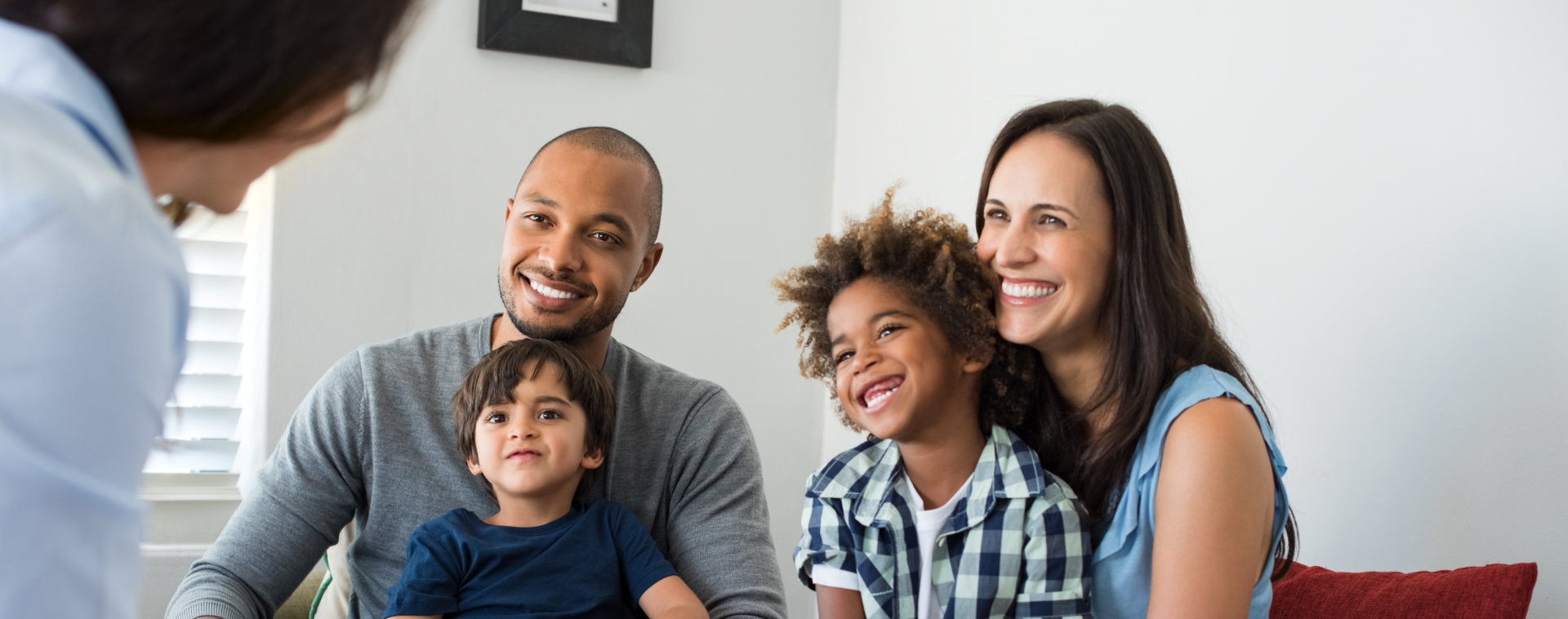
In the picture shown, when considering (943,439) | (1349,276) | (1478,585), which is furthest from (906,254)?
(1478,585)

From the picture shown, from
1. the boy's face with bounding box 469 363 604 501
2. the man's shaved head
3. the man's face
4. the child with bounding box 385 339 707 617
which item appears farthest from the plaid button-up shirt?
the man's shaved head

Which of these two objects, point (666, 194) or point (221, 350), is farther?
point (666, 194)

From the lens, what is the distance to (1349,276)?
1.51 meters

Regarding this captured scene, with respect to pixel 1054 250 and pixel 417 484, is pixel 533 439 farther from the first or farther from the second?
pixel 1054 250

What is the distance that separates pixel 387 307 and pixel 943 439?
5.36 feet

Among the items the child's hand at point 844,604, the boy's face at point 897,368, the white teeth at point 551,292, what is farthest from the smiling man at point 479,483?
the boy's face at point 897,368

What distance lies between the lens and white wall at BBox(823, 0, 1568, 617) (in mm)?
1286

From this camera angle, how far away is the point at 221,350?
2525mm

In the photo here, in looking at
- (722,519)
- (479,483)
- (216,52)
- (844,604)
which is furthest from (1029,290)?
(216,52)

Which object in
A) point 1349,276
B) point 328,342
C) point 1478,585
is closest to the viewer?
point 1478,585

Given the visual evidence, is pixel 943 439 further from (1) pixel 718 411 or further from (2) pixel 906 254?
(1) pixel 718 411

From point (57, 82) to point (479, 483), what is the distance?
1189mm

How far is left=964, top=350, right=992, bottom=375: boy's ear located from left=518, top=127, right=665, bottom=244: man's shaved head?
0.61 m

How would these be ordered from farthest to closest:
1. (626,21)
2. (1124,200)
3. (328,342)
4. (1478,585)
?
(626,21) → (328,342) → (1124,200) → (1478,585)
